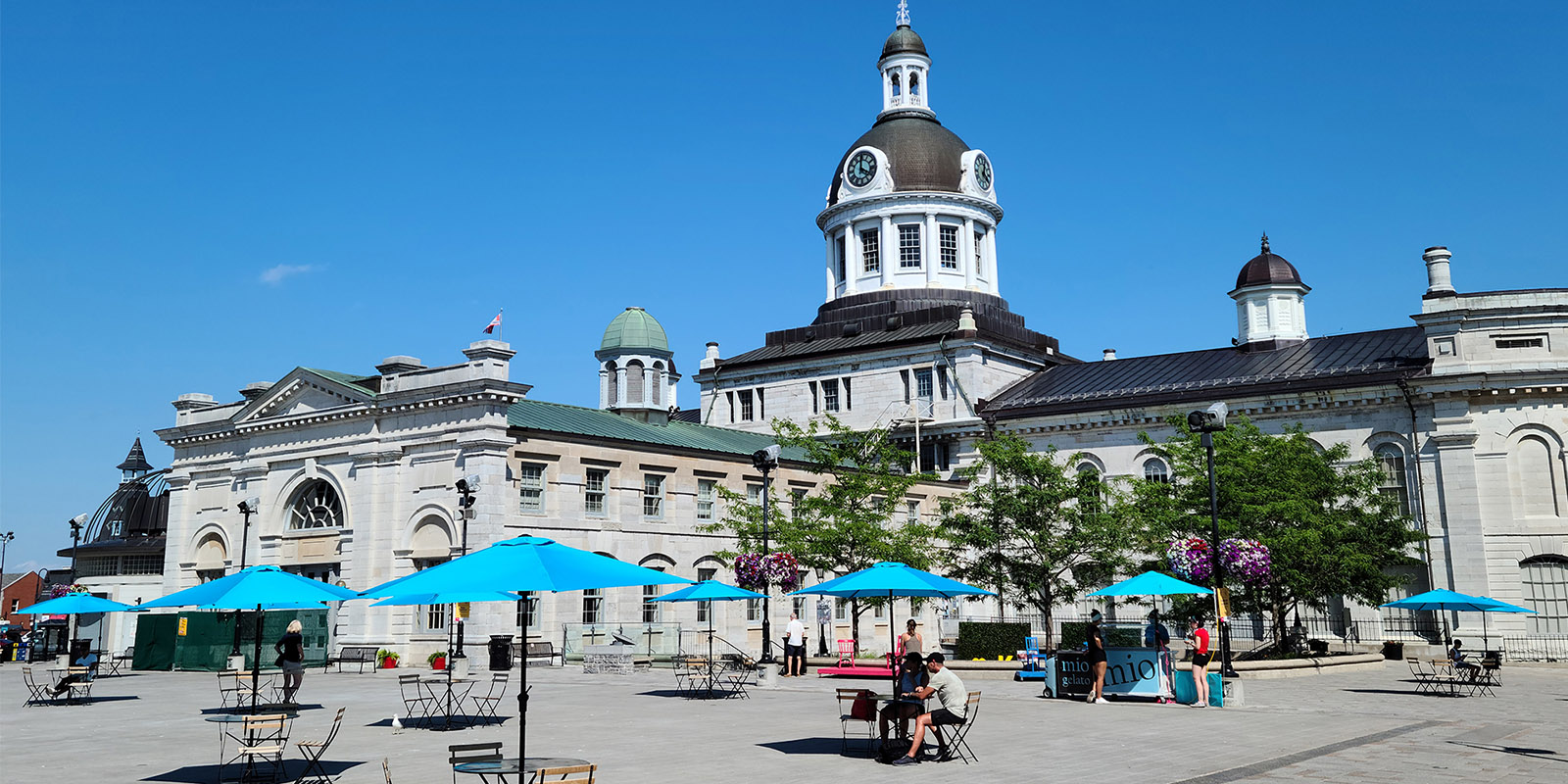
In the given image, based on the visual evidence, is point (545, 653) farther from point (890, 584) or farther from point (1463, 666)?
point (1463, 666)

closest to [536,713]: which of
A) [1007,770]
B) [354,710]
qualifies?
[354,710]

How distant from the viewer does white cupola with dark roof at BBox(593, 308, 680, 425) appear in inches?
2581

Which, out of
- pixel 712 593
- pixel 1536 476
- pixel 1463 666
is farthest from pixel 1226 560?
pixel 1536 476

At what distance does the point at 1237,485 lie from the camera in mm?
40562

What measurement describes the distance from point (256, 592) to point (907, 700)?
11716mm

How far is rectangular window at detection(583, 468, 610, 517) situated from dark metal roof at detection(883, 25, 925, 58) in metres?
37.2

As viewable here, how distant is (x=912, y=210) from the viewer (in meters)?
67.6

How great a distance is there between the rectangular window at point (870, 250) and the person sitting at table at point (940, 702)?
173ft

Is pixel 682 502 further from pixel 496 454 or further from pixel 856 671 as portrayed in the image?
pixel 856 671

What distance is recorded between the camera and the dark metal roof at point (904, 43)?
2817 inches

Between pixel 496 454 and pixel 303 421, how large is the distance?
10.4m

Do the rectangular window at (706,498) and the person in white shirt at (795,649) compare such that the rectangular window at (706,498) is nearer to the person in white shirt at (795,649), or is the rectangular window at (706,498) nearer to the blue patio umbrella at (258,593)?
the person in white shirt at (795,649)

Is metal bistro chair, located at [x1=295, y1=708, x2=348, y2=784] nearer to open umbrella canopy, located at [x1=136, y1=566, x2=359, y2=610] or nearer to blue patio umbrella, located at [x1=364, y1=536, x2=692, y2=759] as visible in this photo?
blue patio umbrella, located at [x1=364, y1=536, x2=692, y2=759]

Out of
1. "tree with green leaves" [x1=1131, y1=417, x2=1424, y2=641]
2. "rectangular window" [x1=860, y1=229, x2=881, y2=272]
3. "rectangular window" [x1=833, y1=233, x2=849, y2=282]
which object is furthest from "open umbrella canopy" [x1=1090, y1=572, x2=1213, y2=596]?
"rectangular window" [x1=833, y1=233, x2=849, y2=282]
